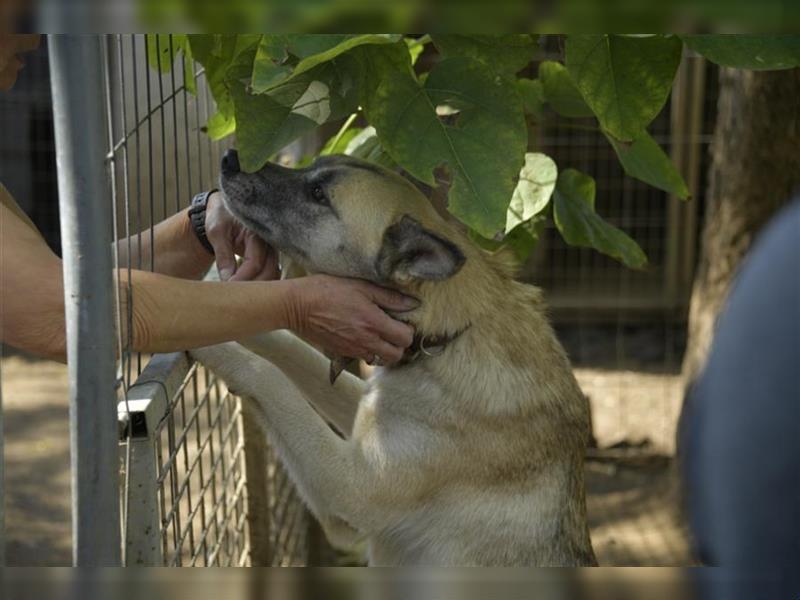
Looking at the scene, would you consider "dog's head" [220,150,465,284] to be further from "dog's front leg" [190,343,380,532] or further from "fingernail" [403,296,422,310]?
"dog's front leg" [190,343,380,532]

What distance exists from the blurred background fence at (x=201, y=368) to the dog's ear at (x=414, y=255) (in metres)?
0.61

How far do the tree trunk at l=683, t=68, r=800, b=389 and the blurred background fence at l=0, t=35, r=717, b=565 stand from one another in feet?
4.25

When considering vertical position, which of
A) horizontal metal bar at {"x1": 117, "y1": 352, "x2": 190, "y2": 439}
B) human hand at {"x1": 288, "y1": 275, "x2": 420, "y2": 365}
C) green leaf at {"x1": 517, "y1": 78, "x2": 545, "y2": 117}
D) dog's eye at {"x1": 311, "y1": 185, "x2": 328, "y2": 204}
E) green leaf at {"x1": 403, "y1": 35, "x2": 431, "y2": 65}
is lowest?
horizontal metal bar at {"x1": 117, "y1": 352, "x2": 190, "y2": 439}

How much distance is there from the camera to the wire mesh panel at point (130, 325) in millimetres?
2195

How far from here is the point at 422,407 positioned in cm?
285

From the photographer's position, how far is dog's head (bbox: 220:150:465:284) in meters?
2.87

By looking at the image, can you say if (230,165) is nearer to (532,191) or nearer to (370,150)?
(370,150)

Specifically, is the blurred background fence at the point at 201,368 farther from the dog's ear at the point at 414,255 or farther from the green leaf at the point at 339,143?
the dog's ear at the point at 414,255

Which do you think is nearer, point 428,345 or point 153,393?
point 153,393

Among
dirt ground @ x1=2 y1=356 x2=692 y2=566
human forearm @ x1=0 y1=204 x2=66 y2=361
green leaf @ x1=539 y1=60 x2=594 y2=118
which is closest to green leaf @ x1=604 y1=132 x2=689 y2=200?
green leaf @ x1=539 y1=60 x2=594 y2=118

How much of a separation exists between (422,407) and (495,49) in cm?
106

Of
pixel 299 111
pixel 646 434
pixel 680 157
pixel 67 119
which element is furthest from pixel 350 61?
pixel 680 157

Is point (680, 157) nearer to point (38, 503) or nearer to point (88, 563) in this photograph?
point (38, 503)

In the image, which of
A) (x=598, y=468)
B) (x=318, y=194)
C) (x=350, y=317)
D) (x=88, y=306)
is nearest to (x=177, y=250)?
(x=318, y=194)
